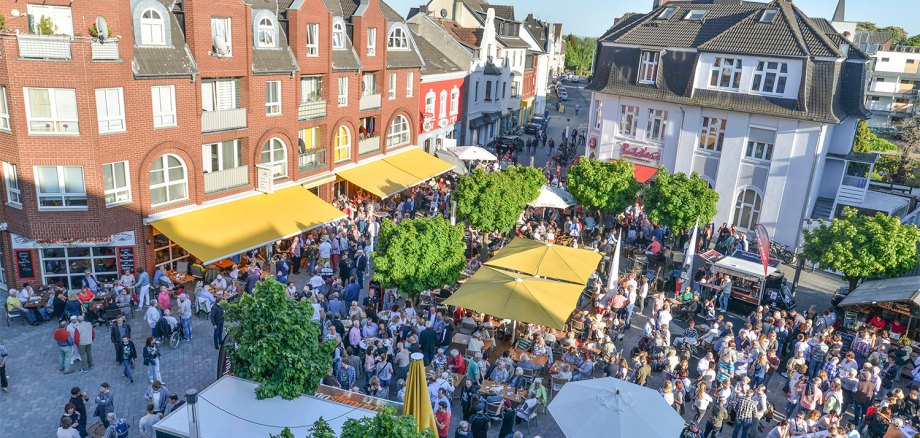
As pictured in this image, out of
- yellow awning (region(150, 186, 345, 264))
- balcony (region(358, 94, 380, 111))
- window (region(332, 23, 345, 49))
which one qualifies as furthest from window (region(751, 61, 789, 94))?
yellow awning (region(150, 186, 345, 264))

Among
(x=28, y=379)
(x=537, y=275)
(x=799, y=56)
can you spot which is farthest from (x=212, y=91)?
(x=799, y=56)

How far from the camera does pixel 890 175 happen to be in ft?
138

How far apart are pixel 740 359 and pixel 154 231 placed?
17.3m

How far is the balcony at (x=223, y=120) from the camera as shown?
20594 millimetres

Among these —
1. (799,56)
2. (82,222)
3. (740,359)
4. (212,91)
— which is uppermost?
(799,56)

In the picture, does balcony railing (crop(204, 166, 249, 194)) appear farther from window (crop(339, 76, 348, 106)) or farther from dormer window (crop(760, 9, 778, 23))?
dormer window (crop(760, 9, 778, 23))

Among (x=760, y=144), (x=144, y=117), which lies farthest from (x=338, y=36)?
(x=760, y=144)

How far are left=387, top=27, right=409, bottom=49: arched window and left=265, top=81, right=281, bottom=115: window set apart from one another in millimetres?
8219

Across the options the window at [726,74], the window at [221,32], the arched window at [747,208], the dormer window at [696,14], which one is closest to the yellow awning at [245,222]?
the window at [221,32]

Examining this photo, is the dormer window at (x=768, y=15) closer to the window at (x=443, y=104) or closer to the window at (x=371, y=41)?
the window at (x=371, y=41)

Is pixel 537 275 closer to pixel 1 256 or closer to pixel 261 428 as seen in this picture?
pixel 261 428

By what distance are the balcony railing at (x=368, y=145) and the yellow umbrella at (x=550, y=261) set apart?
38.9ft

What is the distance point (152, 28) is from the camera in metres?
18.8

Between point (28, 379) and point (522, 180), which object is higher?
point (522, 180)
